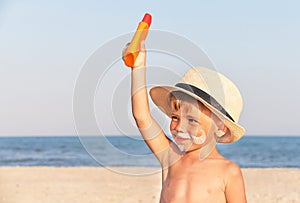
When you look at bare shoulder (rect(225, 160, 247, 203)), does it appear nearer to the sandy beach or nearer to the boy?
the boy

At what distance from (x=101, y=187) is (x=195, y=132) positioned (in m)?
7.15

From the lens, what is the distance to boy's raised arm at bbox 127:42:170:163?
247cm

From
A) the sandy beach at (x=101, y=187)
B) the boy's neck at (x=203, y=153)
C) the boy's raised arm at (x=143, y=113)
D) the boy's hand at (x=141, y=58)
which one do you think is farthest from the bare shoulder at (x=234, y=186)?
the sandy beach at (x=101, y=187)

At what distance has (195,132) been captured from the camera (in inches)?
101

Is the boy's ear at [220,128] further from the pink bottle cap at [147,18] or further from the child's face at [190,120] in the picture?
the pink bottle cap at [147,18]

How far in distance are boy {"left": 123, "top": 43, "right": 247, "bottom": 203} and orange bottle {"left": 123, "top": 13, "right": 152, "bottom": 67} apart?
2.8 inches

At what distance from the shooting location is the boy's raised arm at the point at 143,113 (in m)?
2.47

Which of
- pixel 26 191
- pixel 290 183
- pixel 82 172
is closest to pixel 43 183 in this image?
pixel 26 191

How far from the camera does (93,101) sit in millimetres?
2453

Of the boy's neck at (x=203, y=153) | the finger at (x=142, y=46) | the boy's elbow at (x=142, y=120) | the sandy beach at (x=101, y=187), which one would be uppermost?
the finger at (x=142, y=46)

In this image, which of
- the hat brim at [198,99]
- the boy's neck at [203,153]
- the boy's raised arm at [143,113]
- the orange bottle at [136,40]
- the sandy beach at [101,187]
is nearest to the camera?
the orange bottle at [136,40]

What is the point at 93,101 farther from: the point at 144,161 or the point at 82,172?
the point at 82,172

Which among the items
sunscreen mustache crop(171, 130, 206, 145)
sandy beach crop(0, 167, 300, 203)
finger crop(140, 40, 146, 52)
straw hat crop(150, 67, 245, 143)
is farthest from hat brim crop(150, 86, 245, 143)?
sandy beach crop(0, 167, 300, 203)

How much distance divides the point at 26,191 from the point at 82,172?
3265 mm
